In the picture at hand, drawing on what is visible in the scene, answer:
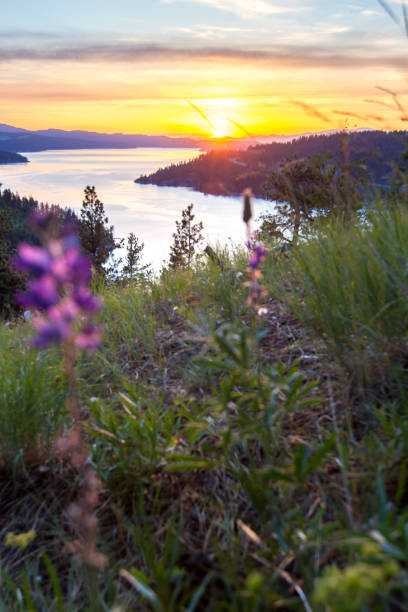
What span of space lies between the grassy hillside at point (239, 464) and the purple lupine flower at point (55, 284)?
0.43 metres

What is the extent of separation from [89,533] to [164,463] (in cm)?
68

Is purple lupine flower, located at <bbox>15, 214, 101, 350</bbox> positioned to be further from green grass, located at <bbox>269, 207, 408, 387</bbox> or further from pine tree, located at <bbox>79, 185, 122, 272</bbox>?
pine tree, located at <bbox>79, 185, 122, 272</bbox>

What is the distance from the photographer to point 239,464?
4.91 ft

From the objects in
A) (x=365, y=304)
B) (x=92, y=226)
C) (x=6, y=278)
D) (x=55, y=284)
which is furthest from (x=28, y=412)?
(x=92, y=226)

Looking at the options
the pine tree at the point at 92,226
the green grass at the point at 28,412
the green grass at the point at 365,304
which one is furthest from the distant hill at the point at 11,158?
the green grass at the point at 365,304

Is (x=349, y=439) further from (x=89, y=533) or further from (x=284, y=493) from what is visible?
Answer: (x=89, y=533)

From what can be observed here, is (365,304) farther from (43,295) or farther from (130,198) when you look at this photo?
(130,198)

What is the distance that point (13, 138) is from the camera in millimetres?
183250

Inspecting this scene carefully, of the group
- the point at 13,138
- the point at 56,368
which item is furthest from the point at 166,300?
the point at 13,138

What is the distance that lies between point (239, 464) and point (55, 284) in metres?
1.00

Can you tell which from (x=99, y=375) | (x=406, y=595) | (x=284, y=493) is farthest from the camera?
(x=99, y=375)

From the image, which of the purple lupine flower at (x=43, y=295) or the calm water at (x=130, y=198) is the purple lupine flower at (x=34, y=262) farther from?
the calm water at (x=130, y=198)

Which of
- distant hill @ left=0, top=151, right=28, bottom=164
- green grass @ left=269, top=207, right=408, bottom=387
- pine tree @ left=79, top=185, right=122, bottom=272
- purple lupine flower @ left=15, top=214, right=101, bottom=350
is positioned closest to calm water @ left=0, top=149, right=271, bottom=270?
green grass @ left=269, top=207, right=408, bottom=387

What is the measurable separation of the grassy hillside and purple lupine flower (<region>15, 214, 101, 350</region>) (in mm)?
433
